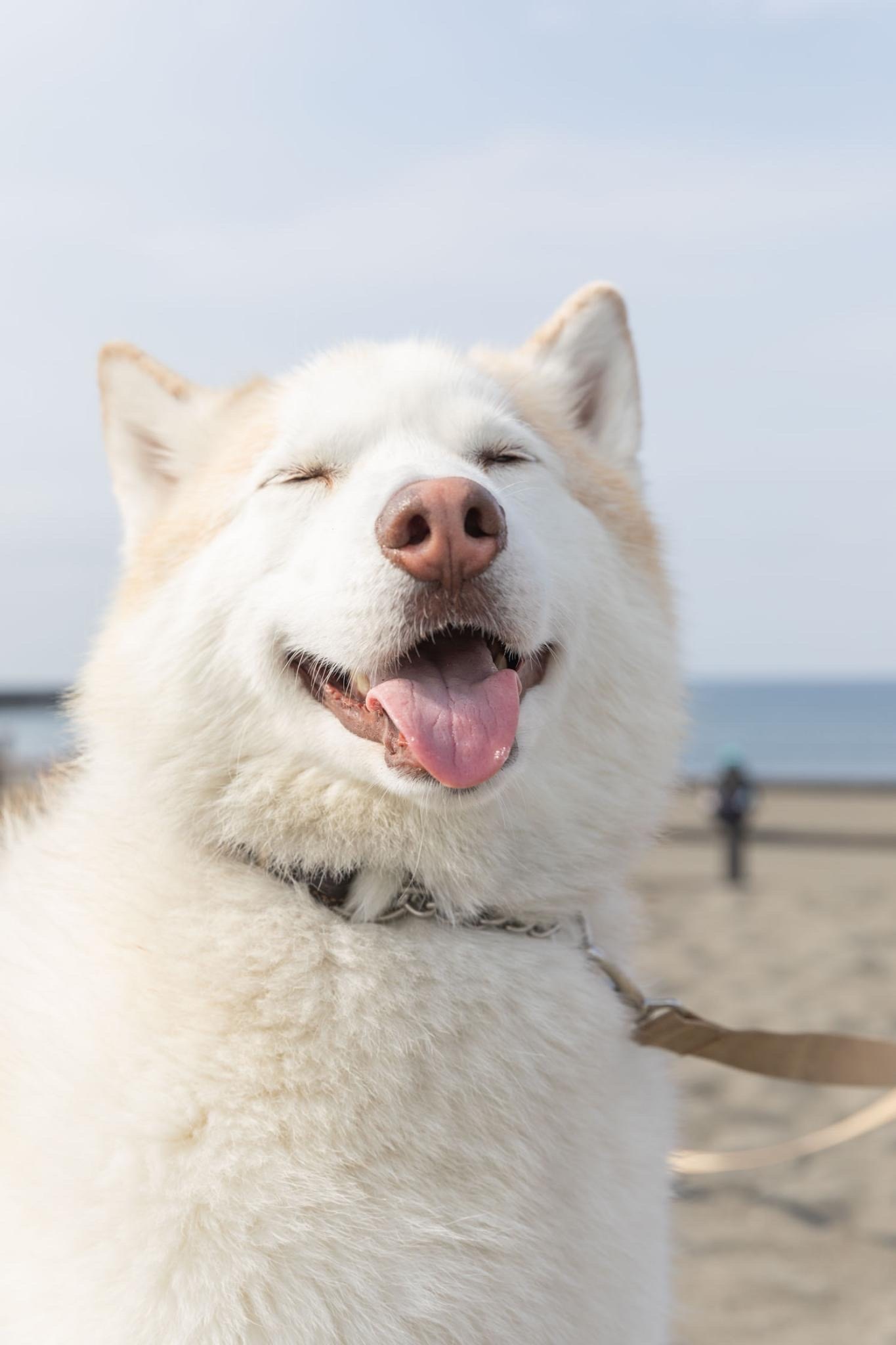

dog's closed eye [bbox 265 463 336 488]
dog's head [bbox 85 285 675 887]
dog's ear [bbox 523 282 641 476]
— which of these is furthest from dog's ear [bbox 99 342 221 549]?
dog's ear [bbox 523 282 641 476]

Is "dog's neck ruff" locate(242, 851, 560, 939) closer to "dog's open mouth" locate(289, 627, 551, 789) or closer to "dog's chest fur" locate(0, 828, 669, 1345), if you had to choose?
"dog's chest fur" locate(0, 828, 669, 1345)

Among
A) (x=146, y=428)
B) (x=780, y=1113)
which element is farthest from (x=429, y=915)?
(x=780, y=1113)

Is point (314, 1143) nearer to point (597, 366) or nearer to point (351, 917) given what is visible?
point (351, 917)

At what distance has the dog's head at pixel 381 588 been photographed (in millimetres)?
1759

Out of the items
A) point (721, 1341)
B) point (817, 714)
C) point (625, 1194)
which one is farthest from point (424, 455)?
point (817, 714)

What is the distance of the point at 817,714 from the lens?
91062 millimetres

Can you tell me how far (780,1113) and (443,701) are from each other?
365 centimetres

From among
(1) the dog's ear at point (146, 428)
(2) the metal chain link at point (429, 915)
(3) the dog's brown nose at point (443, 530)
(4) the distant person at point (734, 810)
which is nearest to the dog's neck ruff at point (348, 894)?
(2) the metal chain link at point (429, 915)

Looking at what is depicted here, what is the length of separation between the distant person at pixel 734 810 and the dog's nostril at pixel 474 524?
9163 mm

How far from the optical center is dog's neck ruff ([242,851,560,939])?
1.84 meters

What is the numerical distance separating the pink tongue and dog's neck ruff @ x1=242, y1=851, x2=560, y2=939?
0.25 m

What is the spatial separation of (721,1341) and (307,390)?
2.89 metres

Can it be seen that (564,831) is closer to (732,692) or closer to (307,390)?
(307,390)

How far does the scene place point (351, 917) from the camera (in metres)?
1.82
